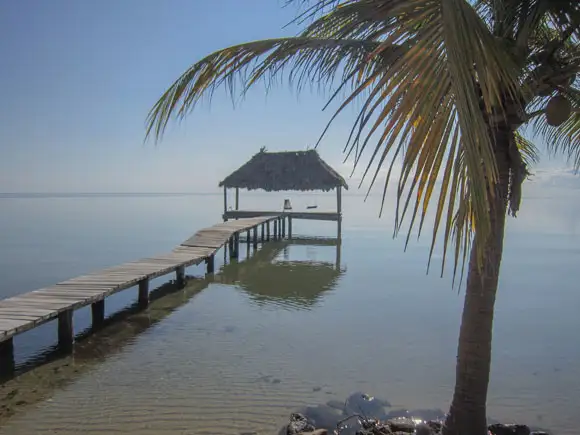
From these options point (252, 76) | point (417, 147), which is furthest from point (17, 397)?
point (417, 147)

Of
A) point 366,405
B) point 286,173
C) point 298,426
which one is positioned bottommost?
point 366,405

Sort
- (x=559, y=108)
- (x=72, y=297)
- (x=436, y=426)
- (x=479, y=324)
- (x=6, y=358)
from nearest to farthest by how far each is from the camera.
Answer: (x=559, y=108), (x=479, y=324), (x=436, y=426), (x=6, y=358), (x=72, y=297)

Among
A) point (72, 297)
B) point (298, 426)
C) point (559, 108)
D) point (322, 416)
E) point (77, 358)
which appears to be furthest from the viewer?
point (72, 297)

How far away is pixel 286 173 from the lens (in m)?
23.1

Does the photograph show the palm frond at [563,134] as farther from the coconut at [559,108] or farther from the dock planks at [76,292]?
the dock planks at [76,292]

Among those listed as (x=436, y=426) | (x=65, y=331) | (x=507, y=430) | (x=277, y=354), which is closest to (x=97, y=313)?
(x=65, y=331)

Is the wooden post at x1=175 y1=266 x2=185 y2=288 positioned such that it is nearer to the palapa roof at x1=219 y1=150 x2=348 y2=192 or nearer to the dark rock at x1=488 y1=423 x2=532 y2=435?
the dark rock at x1=488 y1=423 x2=532 y2=435

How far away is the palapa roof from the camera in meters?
22.5

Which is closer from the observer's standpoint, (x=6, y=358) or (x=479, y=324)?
(x=479, y=324)

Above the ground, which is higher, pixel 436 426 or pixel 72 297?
pixel 72 297

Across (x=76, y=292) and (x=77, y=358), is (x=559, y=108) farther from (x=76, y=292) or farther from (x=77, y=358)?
(x=76, y=292)

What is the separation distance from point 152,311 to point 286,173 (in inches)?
591

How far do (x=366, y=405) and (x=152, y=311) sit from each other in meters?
5.16

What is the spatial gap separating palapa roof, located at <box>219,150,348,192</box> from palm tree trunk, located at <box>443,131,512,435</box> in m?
19.4
